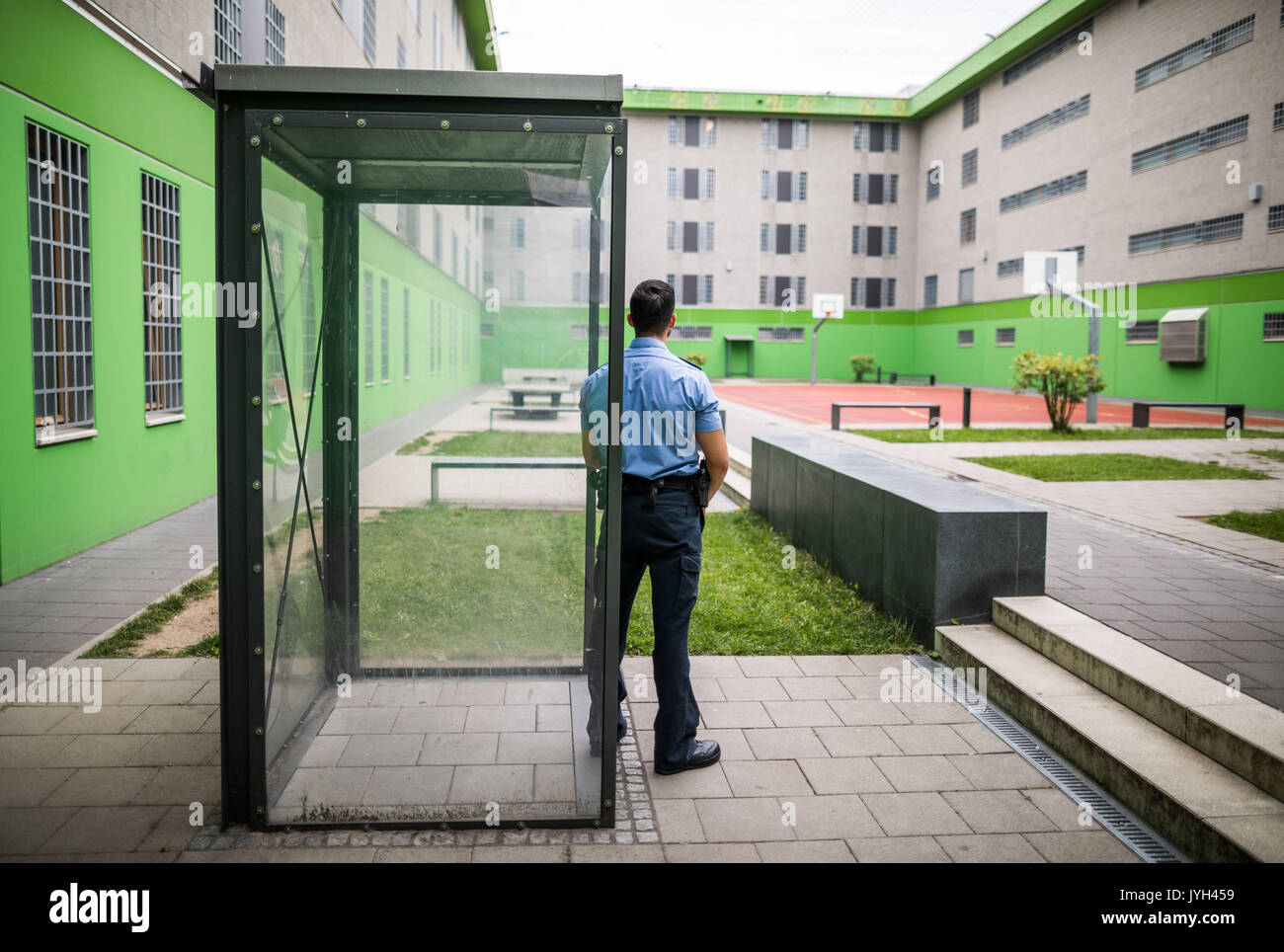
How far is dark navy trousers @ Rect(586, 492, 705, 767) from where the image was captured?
4066 mm

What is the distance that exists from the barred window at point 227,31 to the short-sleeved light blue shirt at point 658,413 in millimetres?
9484

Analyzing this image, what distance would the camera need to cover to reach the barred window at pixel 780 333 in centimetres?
5147

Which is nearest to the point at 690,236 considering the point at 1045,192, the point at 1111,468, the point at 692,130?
the point at 692,130

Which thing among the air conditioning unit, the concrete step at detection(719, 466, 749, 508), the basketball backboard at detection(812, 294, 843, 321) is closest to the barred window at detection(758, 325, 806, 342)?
the basketball backboard at detection(812, 294, 843, 321)

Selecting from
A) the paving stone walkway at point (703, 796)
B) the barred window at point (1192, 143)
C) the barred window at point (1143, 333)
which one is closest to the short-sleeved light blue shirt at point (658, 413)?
the paving stone walkway at point (703, 796)

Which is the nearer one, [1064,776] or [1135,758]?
[1135,758]

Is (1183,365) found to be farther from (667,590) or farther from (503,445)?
(667,590)

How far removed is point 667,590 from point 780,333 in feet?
159

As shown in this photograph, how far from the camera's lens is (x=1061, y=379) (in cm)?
1841

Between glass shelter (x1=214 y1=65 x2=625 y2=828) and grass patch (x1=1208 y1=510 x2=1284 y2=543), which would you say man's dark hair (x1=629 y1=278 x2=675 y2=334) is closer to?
glass shelter (x1=214 y1=65 x2=625 y2=828)

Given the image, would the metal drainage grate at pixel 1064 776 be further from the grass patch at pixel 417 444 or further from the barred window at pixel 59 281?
the barred window at pixel 59 281

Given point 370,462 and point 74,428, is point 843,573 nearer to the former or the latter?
point 370,462

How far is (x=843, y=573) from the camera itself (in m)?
7.36

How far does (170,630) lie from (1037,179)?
38052 mm
